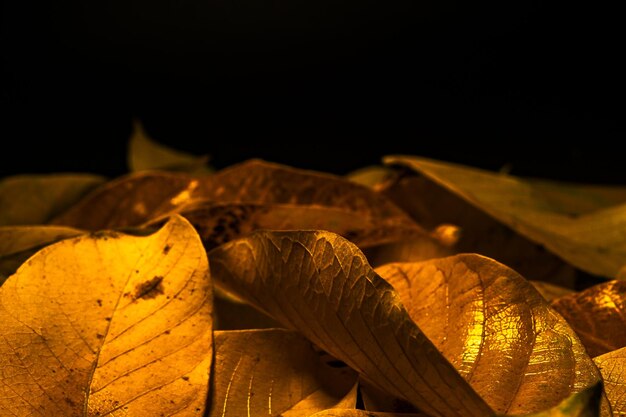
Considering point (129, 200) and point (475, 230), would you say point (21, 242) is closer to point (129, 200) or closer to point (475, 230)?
point (129, 200)

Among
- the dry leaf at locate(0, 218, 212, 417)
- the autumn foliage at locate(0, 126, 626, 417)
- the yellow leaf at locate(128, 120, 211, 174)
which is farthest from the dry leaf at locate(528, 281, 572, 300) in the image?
the yellow leaf at locate(128, 120, 211, 174)

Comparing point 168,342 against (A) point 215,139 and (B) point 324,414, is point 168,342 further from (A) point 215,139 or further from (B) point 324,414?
(A) point 215,139

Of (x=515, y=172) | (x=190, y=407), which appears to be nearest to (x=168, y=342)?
(x=190, y=407)

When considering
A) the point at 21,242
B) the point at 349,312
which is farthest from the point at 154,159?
the point at 349,312

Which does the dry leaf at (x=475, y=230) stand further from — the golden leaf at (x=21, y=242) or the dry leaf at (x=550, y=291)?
the golden leaf at (x=21, y=242)

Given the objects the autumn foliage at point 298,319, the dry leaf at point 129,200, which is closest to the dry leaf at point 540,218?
the autumn foliage at point 298,319

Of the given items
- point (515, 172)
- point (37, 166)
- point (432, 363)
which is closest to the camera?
point (432, 363)
